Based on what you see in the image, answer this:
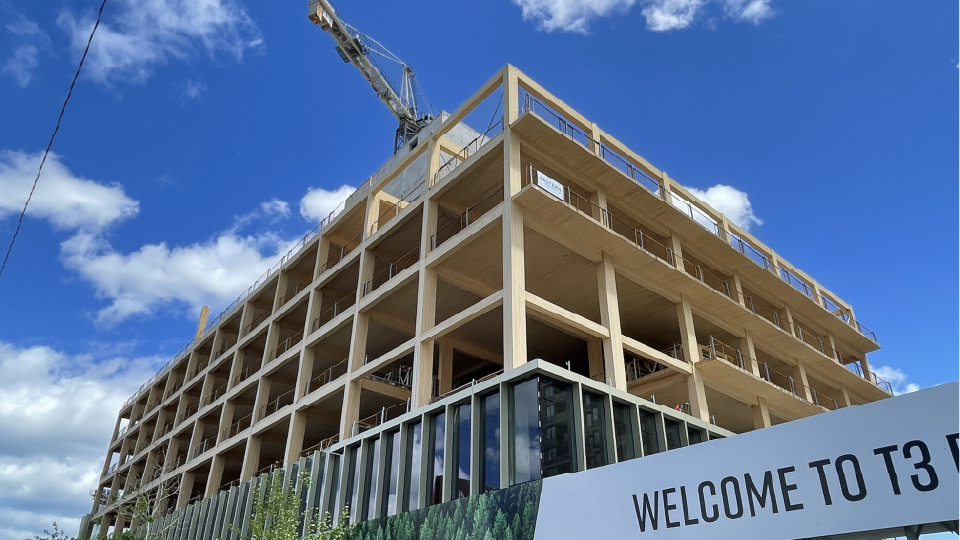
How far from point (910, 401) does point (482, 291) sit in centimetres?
2112

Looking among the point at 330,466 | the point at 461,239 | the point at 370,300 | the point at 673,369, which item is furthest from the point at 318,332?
the point at 673,369

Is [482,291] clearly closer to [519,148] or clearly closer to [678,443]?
[519,148]

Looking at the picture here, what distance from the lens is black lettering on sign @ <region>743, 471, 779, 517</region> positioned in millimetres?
11992

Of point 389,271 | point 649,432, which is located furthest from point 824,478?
point 389,271

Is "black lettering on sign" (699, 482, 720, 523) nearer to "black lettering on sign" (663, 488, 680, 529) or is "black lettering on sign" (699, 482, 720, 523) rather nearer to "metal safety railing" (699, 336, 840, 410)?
"black lettering on sign" (663, 488, 680, 529)

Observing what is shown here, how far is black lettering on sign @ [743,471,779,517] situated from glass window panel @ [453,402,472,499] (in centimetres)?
1054

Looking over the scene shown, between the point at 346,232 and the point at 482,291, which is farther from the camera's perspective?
the point at 346,232

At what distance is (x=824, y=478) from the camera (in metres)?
11.6

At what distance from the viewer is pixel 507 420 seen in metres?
20.5

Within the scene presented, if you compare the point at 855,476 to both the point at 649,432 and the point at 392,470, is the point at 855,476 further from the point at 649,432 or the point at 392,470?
the point at 392,470

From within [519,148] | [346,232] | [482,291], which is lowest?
[482,291]

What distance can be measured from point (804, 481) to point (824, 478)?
33cm

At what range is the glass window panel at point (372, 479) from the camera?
81.0ft

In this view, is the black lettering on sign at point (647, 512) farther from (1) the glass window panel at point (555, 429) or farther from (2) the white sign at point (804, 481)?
(1) the glass window panel at point (555, 429)
